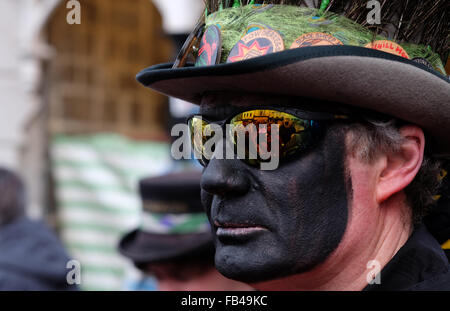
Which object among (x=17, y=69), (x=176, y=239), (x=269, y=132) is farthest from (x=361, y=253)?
(x=17, y=69)

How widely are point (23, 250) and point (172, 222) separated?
3.44 ft

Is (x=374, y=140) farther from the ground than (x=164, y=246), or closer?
farther from the ground

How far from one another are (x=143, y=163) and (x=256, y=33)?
5270 millimetres

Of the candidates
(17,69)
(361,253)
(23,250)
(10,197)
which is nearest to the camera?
(361,253)

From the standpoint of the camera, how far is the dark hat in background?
3158mm

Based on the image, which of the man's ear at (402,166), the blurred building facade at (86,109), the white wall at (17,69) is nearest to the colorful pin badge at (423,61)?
the man's ear at (402,166)

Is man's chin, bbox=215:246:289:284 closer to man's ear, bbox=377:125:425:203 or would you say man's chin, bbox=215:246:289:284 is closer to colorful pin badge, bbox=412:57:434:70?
man's ear, bbox=377:125:425:203

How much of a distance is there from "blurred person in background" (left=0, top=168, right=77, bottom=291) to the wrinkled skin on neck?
223cm

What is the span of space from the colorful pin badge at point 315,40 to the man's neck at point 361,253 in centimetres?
44

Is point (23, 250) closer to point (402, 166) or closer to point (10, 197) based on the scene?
point (10, 197)

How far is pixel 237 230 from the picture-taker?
5.33 ft
